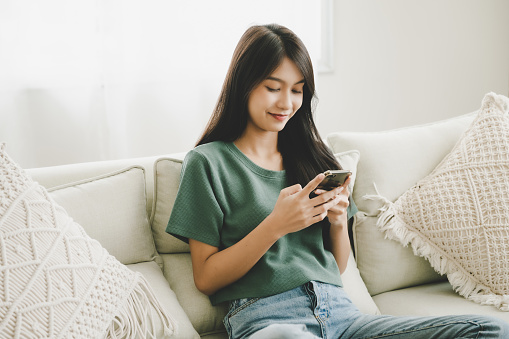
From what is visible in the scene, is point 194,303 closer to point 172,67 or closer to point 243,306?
point 243,306

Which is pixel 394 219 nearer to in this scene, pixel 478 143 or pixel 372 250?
pixel 372 250

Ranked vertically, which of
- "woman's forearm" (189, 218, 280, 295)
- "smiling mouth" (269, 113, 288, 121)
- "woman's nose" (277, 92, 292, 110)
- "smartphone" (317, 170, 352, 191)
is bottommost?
"woman's forearm" (189, 218, 280, 295)

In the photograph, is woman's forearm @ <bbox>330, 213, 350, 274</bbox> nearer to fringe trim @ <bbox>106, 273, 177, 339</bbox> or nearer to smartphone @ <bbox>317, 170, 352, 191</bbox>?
smartphone @ <bbox>317, 170, 352, 191</bbox>

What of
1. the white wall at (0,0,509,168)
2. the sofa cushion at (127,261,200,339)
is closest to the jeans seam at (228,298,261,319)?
the sofa cushion at (127,261,200,339)

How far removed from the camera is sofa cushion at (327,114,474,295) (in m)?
1.56

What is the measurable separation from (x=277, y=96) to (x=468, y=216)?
2.14 feet

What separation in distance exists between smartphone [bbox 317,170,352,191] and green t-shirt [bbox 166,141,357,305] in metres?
0.17

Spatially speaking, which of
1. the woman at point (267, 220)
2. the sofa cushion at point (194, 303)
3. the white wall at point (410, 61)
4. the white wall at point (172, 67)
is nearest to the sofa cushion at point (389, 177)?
the woman at point (267, 220)

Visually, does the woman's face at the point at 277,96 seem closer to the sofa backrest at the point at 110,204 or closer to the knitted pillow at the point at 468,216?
the sofa backrest at the point at 110,204

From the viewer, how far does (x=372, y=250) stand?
5.13ft

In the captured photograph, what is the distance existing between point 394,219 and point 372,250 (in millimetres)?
113

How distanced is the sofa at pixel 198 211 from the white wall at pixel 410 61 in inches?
40.4

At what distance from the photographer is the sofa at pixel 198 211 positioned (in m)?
1.31

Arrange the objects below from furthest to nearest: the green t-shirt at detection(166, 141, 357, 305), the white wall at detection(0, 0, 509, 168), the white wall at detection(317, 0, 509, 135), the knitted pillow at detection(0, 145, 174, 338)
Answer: the white wall at detection(317, 0, 509, 135)
the white wall at detection(0, 0, 509, 168)
the green t-shirt at detection(166, 141, 357, 305)
the knitted pillow at detection(0, 145, 174, 338)
